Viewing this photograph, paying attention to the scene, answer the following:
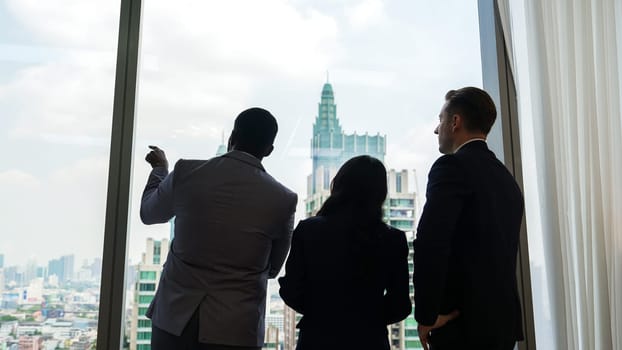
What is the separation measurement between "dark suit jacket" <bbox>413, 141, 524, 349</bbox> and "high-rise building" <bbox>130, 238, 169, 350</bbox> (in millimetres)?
1021

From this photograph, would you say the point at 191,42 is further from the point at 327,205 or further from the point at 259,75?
the point at 327,205

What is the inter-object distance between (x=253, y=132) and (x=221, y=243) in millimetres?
365

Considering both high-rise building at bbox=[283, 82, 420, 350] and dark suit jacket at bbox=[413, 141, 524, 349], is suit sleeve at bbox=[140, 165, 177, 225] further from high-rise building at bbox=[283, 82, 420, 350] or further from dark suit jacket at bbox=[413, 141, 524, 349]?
dark suit jacket at bbox=[413, 141, 524, 349]

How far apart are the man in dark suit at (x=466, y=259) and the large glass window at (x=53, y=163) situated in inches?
47.7

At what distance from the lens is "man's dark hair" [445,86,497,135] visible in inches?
67.4

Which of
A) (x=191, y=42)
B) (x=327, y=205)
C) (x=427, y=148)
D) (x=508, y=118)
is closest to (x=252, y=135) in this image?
(x=327, y=205)

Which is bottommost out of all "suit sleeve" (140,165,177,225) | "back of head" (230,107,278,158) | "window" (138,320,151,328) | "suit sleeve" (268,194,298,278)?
"window" (138,320,151,328)

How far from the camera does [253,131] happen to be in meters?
1.78

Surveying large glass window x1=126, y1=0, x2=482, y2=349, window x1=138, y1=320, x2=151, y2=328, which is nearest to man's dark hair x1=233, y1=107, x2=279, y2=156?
large glass window x1=126, y1=0, x2=482, y2=349

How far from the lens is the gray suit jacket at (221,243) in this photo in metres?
1.62

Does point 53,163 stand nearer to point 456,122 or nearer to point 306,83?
point 306,83

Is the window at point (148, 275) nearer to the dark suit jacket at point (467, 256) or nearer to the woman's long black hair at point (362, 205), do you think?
the woman's long black hair at point (362, 205)

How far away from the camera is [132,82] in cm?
214

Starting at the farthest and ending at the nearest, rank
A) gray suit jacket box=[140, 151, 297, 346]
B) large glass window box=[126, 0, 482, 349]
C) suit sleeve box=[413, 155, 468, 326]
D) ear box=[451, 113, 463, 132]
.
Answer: large glass window box=[126, 0, 482, 349], ear box=[451, 113, 463, 132], gray suit jacket box=[140, 151, 297, 346], suit sleeve box=[413, 155, 468, 326]
